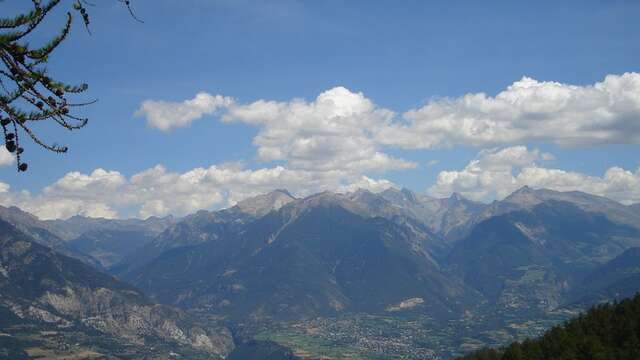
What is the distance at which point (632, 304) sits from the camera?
196m

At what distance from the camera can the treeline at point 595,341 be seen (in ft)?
516

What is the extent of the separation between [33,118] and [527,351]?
196 metres

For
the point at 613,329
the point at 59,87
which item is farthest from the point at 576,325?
the point at 59,87

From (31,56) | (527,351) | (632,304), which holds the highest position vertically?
(31,56)

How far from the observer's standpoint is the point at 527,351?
7485 inches

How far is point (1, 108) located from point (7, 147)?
1135mm

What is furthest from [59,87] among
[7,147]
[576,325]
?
[576,325]

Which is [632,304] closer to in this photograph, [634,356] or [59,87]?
[634,356]

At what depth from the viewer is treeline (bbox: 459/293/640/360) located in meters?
157

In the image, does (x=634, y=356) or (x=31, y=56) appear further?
(x=634, y=356)

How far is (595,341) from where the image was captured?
16650cm

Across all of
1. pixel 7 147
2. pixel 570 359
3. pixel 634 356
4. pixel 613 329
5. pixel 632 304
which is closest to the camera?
pixel 7 147

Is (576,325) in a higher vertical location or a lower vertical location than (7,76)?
lower

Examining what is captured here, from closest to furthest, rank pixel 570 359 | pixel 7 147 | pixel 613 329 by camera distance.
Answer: pixel 7 147, pixel 570 359, pixel 613 329
